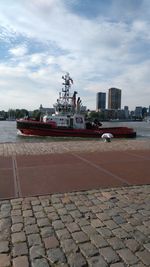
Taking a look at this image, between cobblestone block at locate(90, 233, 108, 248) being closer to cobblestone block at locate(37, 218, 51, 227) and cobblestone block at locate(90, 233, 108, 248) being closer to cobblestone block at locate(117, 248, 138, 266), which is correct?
cobblestone block at locate(117, 248, 138, 266)

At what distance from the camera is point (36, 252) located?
113 inches

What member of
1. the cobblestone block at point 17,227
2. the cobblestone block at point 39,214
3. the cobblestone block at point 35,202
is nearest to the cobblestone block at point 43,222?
the cobblestone block at point 39,214

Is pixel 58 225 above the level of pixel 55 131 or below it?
above

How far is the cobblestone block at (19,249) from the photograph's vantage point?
9.39 feet

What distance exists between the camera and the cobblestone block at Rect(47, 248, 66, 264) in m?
2.74

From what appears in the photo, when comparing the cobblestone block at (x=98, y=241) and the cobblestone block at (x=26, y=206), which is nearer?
the cobblestone block at (x=98, y=241)

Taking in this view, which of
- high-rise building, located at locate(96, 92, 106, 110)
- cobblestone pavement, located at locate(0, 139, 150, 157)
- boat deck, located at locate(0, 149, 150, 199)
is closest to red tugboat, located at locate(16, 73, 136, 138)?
cobblestone pavement, located at locate(0, 139, 150, 157)

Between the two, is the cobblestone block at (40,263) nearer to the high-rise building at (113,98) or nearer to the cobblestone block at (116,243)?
the cobblestone block at (116,243)

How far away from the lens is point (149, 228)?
11.2 feet

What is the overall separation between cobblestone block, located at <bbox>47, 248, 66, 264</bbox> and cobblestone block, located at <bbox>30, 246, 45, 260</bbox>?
7 cm

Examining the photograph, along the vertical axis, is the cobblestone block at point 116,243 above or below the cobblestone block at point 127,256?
above

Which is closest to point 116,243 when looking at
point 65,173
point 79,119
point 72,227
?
point 72,227

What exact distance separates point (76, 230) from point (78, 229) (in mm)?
36

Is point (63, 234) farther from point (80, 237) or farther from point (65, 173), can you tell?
point (65, 173)
